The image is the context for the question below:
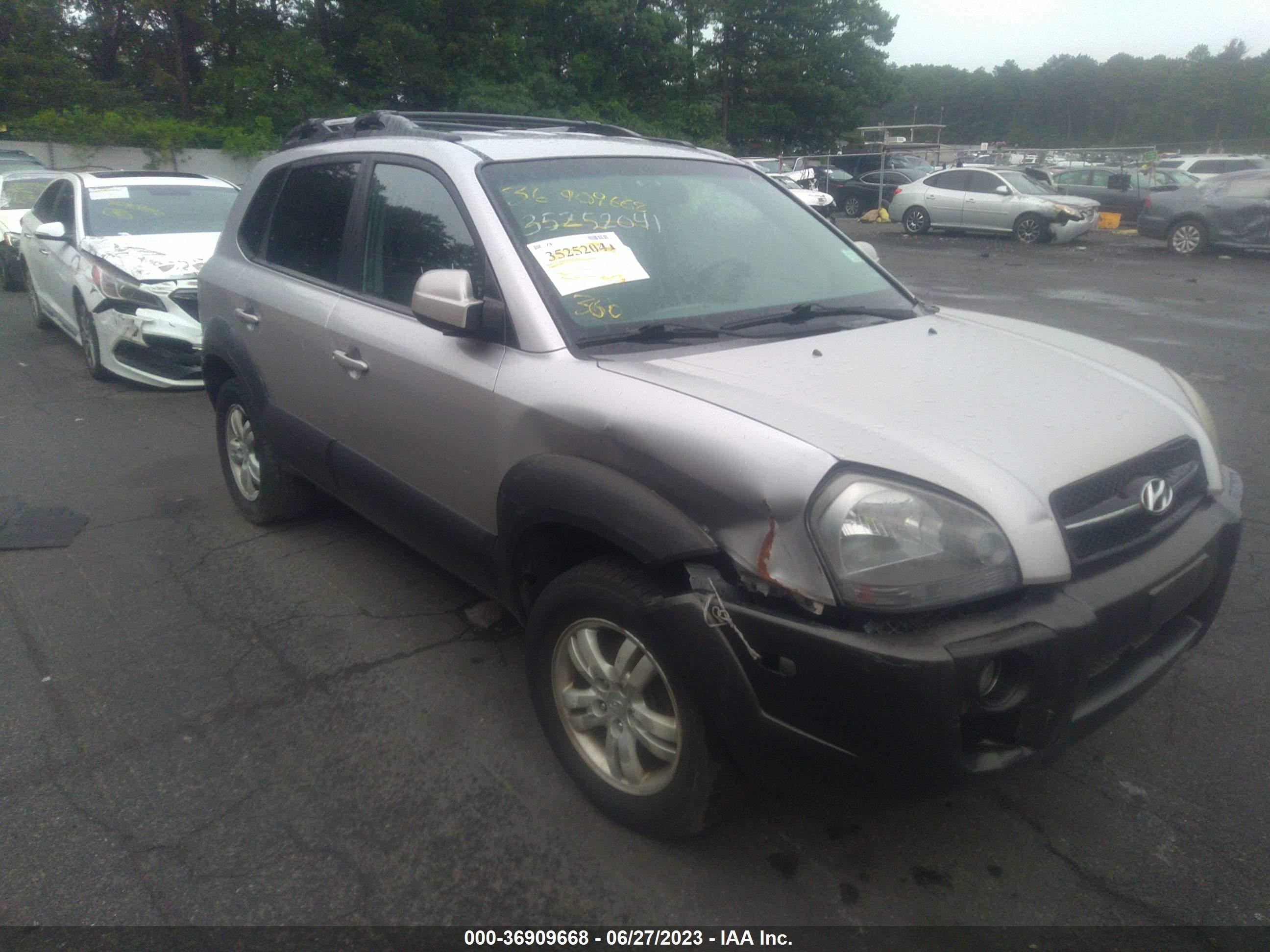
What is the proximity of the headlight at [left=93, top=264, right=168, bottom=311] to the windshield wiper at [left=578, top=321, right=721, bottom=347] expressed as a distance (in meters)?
6.08

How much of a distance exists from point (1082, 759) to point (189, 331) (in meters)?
7.10

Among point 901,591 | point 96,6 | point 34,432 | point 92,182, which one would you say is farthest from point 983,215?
point 96,6

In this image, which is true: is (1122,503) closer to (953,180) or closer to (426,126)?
(426,126)

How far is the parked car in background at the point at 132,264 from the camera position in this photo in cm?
756

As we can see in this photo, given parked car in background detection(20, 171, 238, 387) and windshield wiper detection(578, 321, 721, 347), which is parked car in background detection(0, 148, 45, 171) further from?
windshield wiper detection(578, 321, 721, 347)

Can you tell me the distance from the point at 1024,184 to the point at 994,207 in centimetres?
A: 87

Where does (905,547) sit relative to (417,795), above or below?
above

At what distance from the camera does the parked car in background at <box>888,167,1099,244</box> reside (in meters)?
19.3

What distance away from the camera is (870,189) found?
89.8ft

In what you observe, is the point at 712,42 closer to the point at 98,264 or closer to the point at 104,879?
the point at 98,264

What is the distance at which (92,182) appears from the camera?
8766 millimetres

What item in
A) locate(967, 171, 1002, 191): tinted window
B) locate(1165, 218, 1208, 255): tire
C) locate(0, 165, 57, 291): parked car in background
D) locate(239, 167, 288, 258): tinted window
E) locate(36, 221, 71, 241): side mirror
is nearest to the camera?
locate(239, 167, 288, 258): tinted window

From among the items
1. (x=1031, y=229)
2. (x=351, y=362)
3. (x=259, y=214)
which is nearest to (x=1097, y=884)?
(x=351, y=362)

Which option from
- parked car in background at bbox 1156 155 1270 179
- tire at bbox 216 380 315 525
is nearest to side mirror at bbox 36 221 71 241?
tire at bbox 216 380 315 525
